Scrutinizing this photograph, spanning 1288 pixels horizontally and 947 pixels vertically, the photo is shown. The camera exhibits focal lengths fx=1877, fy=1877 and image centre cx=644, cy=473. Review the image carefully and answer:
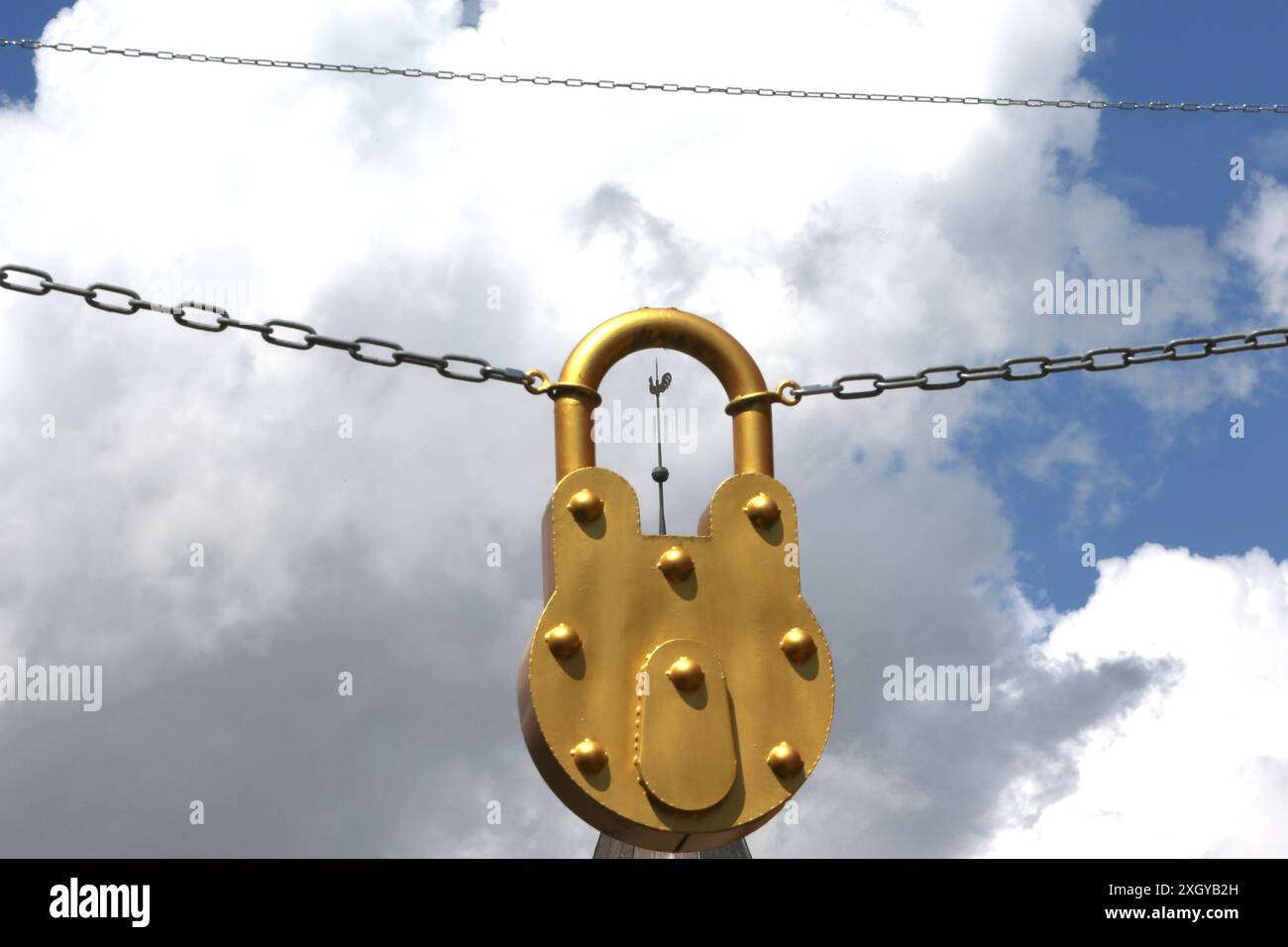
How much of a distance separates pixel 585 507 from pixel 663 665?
2.28ft

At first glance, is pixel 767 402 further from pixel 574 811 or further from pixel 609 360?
pixel 574 811

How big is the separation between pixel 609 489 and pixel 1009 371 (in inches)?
73.6

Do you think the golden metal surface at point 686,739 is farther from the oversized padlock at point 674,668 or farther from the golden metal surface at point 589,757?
the golden metal surface at point 589,757

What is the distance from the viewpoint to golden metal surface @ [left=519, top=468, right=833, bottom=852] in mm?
7125

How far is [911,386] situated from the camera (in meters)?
7.93

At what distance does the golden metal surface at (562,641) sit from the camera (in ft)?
23.5

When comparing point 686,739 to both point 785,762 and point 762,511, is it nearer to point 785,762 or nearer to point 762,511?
point 785,762

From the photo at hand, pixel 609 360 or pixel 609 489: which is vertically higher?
pixel 609 360

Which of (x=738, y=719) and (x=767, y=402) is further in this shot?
(x=767, y=402)

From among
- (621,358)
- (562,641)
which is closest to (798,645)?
(562,641)

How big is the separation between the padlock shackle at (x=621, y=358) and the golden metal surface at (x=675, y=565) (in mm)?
562

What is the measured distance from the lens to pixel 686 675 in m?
7.17
